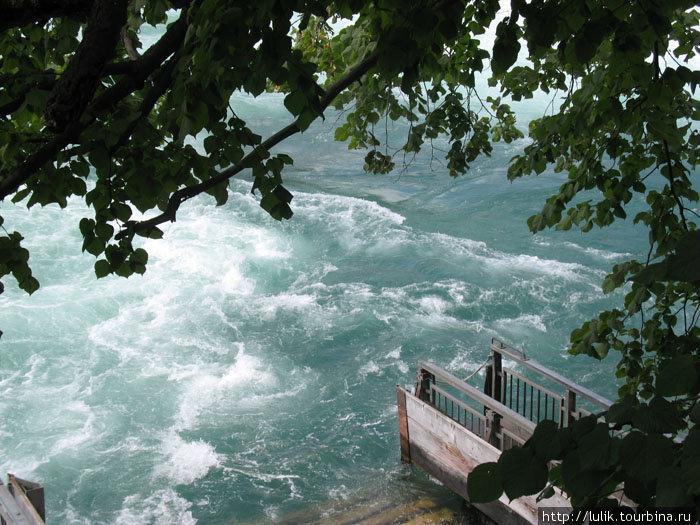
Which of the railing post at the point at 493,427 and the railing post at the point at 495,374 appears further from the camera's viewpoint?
the railing post at the point at 495,374

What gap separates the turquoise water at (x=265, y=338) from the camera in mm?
10164

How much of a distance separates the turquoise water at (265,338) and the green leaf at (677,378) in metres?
8.50

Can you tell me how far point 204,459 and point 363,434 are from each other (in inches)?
94.4

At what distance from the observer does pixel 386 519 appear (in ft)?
28.4

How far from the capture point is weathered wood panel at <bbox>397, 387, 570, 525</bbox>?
732cm

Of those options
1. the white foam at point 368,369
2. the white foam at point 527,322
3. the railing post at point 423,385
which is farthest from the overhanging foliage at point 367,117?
the white foam at point 527,322

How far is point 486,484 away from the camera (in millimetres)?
1339

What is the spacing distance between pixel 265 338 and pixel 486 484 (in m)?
12.5

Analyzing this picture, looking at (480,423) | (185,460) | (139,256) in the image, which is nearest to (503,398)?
(480,423)

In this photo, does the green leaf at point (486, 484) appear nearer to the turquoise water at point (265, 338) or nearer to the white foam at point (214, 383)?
the turquoise water at point (265, 338)

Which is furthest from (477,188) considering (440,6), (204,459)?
(440,6)

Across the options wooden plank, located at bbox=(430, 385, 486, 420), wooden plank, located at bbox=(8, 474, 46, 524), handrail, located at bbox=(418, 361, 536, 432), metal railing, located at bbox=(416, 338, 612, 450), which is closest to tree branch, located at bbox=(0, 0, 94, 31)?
metal railing, located at bbox=(416, 338, 612, 450)

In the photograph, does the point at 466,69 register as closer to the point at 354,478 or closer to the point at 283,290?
the point at 354,478

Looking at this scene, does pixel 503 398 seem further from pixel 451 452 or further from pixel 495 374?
pixel 451 452
